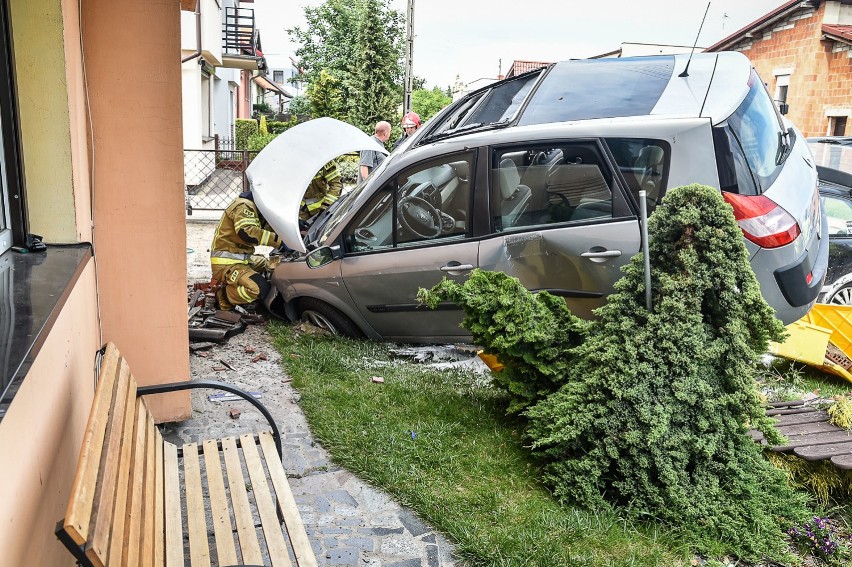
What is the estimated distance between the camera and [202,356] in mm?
6223

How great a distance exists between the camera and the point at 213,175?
15.9 metres

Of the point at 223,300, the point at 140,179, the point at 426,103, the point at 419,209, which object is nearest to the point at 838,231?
the point at 419,209

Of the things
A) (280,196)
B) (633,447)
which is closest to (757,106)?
(633,447)

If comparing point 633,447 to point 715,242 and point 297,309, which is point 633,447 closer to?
point 715,242

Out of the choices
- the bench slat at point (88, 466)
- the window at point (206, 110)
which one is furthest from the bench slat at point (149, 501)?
the window at point (206, 110)

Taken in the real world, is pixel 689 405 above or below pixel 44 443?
below

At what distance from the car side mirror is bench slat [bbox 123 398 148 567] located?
3.23m

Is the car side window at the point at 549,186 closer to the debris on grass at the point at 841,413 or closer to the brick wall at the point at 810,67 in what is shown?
the debris on grass at the point at 841,413

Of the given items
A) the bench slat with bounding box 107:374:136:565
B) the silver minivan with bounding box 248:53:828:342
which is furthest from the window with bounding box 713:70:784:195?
the bench slat with bounding box 107:374:136:565

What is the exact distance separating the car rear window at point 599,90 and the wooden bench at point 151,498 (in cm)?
329

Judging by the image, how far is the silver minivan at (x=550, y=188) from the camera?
4832 mm

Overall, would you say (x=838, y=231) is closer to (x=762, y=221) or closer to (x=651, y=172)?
(x=762, y=221)

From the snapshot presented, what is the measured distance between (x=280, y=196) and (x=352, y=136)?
0.94m

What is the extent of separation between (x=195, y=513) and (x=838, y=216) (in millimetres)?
7214
